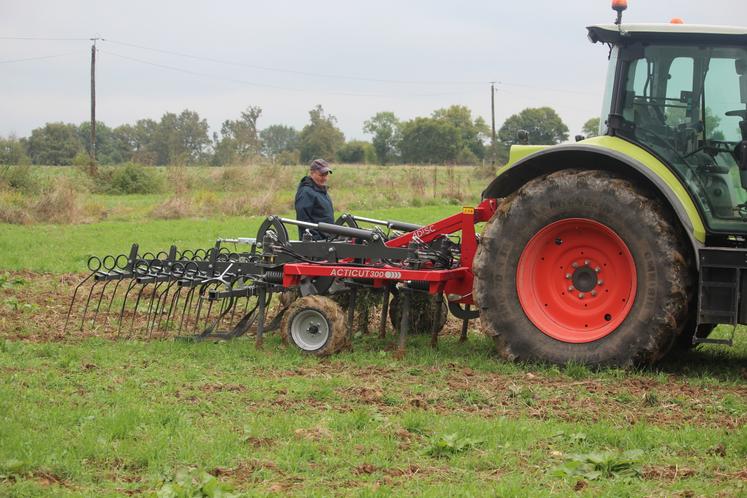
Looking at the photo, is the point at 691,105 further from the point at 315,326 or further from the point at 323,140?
the point at 323,140

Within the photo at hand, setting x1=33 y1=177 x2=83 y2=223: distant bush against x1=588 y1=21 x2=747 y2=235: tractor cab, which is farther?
x1=33 y1=177 x2=83 y2=223: distant bush

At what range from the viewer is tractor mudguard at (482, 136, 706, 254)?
21.3ft

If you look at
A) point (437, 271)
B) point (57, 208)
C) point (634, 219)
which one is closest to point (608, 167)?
point (634, 219)

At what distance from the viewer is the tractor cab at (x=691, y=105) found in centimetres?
654

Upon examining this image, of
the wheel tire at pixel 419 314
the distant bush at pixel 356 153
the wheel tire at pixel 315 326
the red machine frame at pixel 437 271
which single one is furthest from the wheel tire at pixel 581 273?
the distant bush at pixel 356 153

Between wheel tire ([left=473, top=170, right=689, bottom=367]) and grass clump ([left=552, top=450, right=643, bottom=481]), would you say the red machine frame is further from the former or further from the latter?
grass clump ([left=552, top=450, right=643, bottom=481])

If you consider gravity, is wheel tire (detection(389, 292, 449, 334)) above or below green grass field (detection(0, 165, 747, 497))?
above

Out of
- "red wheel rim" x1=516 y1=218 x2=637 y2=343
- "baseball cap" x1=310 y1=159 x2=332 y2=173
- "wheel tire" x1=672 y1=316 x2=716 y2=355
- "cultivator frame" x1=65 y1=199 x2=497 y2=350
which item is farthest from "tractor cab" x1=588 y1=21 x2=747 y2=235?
"baseball cap" x1=310 y1=159 x2=332 y2=173

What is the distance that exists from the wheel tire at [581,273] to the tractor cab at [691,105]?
376 millimetres

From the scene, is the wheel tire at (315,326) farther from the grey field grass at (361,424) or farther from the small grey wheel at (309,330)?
the grey field grass at (361,424)

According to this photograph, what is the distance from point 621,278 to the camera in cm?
687

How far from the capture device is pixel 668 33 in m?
6.75

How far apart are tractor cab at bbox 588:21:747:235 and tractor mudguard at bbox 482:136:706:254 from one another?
0.26 ft

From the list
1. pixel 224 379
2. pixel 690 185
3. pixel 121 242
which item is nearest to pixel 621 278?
pixel 690 185
